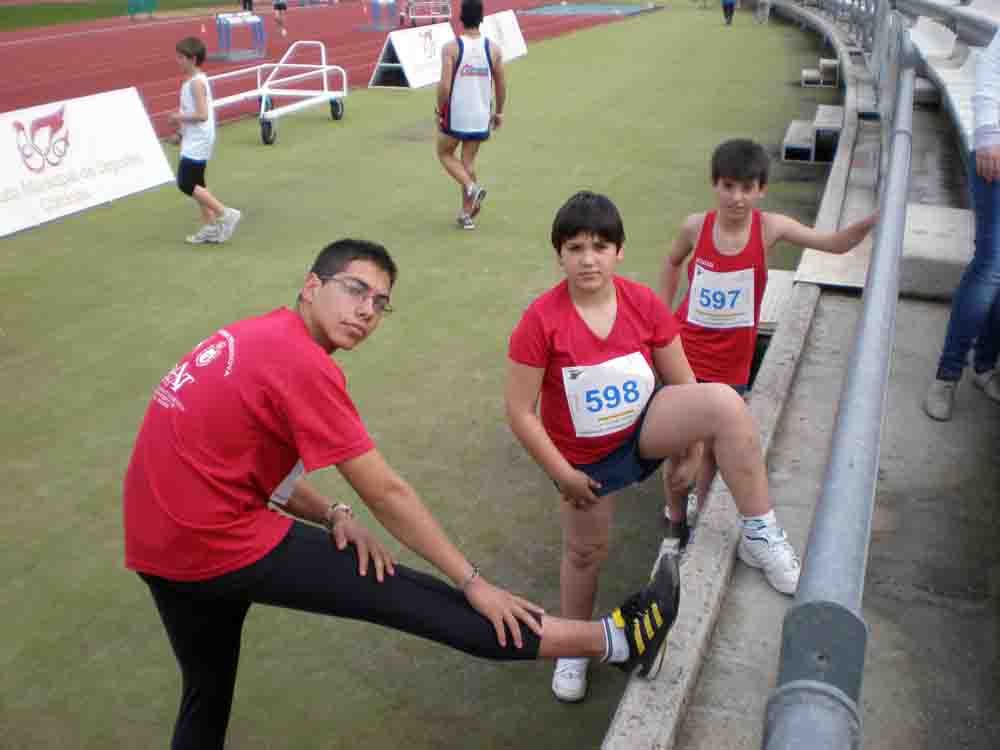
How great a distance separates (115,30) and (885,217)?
33260mm

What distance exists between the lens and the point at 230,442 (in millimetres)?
2430

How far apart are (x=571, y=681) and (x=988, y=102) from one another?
9.94ft

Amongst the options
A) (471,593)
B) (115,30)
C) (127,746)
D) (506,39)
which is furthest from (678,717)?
(115,30)

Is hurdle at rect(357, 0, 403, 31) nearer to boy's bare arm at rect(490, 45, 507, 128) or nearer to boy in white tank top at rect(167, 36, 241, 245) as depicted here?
boy's bare arm at rect(490, 45, 507, 128)

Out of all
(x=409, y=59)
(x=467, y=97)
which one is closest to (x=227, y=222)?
(x=467, y=97)

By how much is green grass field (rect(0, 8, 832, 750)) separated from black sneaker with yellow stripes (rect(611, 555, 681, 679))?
0.60 m

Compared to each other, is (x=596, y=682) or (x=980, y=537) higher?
(x=980, y=537)

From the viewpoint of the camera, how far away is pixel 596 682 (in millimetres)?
3504

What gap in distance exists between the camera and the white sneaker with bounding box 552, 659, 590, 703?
337 centimetres

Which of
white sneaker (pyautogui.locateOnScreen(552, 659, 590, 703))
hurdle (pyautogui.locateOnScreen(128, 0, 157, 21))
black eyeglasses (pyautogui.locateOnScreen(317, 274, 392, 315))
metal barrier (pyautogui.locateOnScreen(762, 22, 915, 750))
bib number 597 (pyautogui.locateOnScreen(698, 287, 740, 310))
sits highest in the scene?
metal barrier (pyautogui.locateOnScreen(762, 22, 915, 750))

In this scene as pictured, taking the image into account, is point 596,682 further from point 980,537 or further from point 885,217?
point 885,217

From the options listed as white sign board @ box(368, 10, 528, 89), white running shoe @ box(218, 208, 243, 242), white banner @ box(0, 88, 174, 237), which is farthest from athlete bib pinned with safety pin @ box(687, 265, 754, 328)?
white sign board @ box(368, 10, 528, 89)

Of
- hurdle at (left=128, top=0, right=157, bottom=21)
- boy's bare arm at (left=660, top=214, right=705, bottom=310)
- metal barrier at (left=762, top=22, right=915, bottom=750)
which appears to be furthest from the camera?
hurdle at (left=128, top=0, right=157, bottom=21)

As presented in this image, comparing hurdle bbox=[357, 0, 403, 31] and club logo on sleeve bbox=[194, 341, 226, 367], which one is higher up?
club logo on sleeve bbox=[194, 341, 226, 367]
